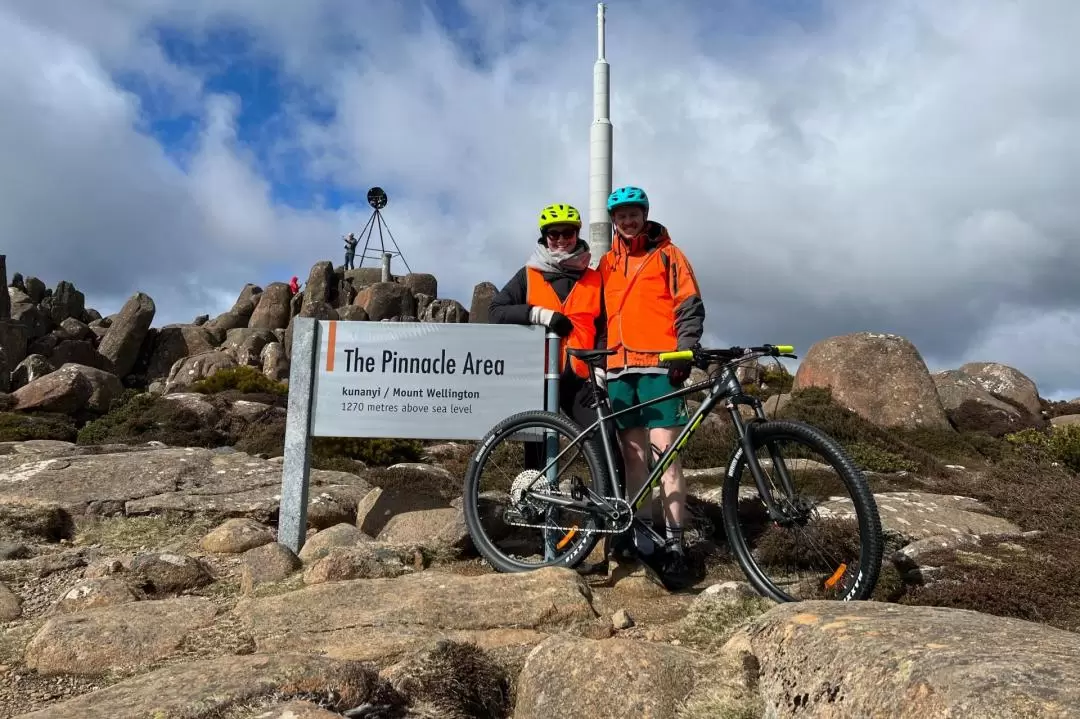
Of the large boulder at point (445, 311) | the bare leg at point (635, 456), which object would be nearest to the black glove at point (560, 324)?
the bare leg at point (635, 456)

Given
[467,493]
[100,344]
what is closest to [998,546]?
[467,493]

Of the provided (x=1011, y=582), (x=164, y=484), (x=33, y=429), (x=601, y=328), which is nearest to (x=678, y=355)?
(x=601, y=328)

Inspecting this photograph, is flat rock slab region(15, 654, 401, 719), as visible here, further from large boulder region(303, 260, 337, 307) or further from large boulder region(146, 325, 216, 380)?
large boulder region(303, 260, 337, 307)

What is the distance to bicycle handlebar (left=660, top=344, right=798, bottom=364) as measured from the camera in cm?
409

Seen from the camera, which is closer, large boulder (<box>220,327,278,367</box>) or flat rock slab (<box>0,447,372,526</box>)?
flat rock slab (<box>0,447,372,526</box>)

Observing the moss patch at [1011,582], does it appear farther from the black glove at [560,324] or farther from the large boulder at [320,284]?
the large boulder at [320,284]

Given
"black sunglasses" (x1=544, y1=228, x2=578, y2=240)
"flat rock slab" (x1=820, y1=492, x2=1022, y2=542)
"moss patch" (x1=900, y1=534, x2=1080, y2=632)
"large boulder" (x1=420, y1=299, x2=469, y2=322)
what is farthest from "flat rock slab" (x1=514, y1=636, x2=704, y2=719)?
"large boulder" (x1=420, y1=299, x2=469, y2=322)

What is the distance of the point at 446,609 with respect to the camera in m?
3.57

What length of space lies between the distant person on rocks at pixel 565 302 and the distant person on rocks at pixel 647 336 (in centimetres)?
24

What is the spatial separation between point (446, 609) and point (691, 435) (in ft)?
5.83

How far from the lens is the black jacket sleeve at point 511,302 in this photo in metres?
5.41

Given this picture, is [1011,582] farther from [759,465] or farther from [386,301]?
[386,301]

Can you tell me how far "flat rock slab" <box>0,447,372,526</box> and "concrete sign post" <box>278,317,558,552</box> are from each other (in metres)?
1.02

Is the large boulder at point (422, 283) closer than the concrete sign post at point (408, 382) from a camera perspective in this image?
No
